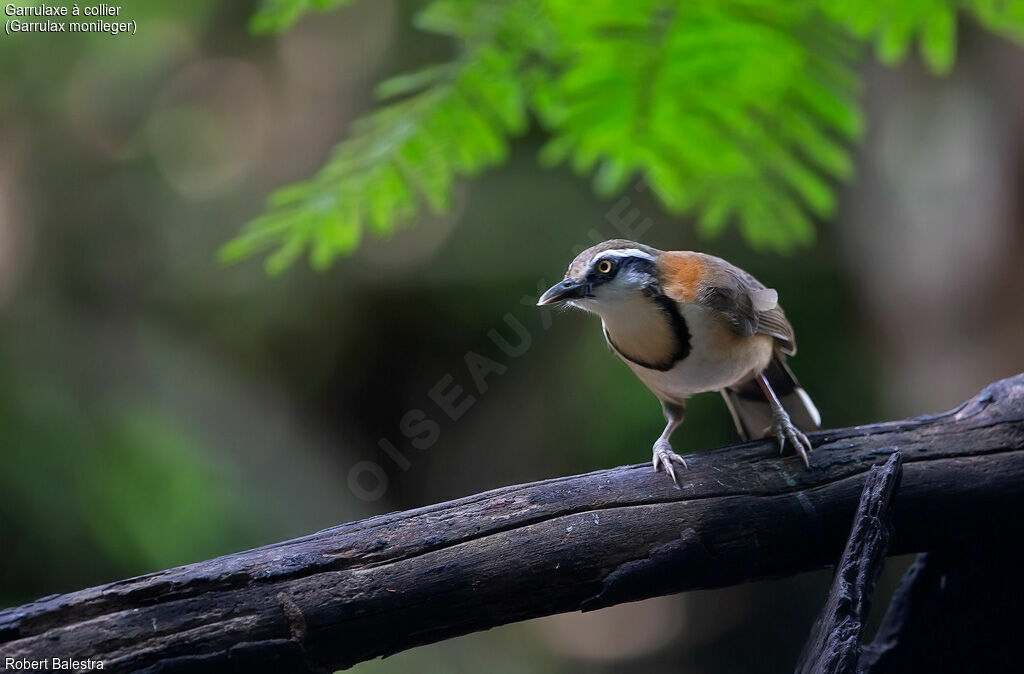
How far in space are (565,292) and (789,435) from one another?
803 millimetres

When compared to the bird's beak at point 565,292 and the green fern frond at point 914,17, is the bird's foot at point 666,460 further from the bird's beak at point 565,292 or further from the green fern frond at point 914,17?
the green fern frond at point 914,17

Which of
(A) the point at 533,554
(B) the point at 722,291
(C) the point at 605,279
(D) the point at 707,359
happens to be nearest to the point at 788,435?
(D) the point at 707,359

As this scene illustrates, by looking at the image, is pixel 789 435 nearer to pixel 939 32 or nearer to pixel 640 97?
pixel 640 97

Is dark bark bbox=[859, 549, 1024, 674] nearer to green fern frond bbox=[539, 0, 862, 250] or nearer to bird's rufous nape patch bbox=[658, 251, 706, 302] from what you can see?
bird's rufous nape patch bbox=[658, 251, 706, 302]

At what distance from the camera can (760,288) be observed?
9.73 ft

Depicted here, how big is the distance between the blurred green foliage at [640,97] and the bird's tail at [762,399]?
641mm

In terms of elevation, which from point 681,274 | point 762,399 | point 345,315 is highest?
point 681,274

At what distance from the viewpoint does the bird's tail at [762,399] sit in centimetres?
318

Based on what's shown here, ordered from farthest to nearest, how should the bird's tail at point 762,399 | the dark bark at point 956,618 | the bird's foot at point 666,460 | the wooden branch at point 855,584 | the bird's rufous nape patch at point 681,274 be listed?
the bird's tail at point 762,399 < the bird's rufous nape patch at point 681,274 < the bird's foot at point 666,460 < the dark bark at point 956,618 < the wooden branch at point 855,584

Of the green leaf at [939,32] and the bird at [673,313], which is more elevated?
the green leaf at [939,32]

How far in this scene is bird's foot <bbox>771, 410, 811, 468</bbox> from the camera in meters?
2.47

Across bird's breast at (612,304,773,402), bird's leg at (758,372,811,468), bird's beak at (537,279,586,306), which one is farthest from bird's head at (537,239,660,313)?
bird's leg at (758,372,811,468)

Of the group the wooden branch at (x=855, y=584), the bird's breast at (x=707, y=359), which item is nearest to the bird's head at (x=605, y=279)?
the bird's breast at (x=707, y=359)

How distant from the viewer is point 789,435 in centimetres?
255
